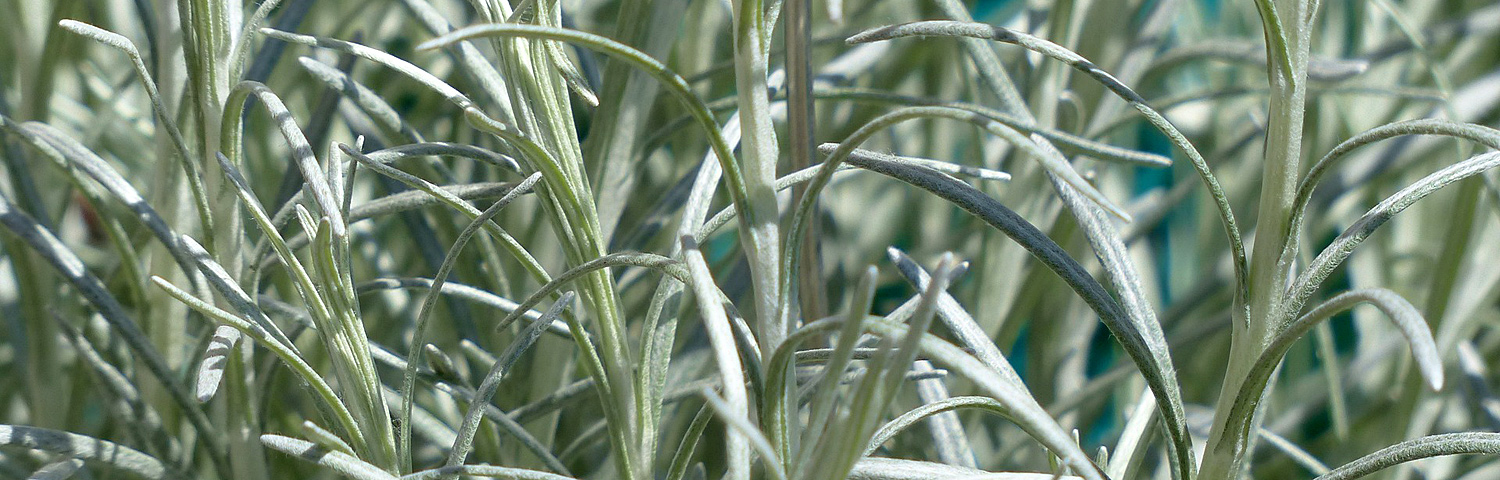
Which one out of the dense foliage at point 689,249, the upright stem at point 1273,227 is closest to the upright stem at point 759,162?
the dense foliage at point 689,249

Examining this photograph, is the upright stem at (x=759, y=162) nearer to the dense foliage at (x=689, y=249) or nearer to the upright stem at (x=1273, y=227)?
the dense foliage at (x=689, y=249)

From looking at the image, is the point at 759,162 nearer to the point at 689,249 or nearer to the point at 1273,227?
the point at 689,249

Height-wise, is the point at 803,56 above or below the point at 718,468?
above

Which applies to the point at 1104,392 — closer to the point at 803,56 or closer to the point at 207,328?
the point at 803,56

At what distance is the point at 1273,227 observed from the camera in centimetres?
28

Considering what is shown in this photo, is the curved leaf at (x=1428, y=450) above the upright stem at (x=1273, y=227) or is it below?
below

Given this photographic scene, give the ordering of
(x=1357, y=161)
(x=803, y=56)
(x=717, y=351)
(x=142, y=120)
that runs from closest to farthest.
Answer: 1. (x=717, y=351)
2. (x=803, y=56)
3. (x=142, y=120)
4. (x=1357, y=161)

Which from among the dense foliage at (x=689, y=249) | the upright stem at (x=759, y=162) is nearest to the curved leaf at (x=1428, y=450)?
the dense foliage at (x=689, y=249)

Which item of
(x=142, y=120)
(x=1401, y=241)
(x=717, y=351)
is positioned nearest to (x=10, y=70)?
(x=142, y=120)

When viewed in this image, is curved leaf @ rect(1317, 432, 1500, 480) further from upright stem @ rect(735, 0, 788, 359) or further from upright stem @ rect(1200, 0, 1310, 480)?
upright stem @ rect(735, 0, 788, 359)

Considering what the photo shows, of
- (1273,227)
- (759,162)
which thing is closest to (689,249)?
(759,162)

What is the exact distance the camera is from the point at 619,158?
0.42 meters

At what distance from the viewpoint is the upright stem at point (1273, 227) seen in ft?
0.87

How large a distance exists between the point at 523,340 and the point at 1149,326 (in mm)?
176
